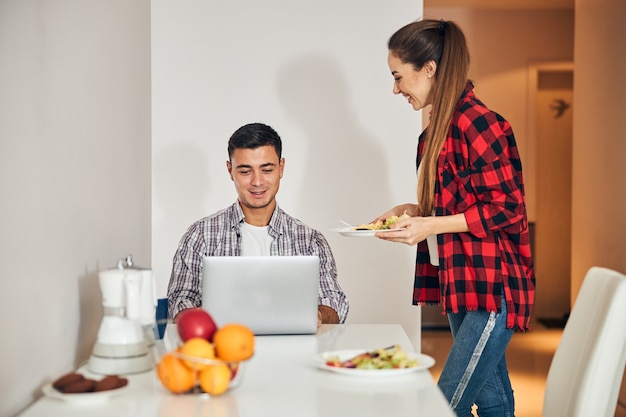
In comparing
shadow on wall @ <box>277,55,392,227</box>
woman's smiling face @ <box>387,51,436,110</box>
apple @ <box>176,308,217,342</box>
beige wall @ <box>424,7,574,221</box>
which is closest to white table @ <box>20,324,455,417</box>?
apple @ <box>176,308,217,342</box>

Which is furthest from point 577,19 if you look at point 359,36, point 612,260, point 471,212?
point 471,212

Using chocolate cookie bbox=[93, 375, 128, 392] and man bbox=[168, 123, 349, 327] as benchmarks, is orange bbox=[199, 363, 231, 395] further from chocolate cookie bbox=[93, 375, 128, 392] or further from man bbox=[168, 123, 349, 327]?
man bbox=[168, 123, 349, 327]

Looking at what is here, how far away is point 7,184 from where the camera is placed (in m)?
1.51

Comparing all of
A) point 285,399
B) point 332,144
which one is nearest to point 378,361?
point 285,399

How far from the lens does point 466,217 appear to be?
2.24 metres

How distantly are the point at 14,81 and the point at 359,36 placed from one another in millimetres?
2197

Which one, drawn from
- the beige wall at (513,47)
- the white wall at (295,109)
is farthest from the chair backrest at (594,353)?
the beige wall at (513,47)

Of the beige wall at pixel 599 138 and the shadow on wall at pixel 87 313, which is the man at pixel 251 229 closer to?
the shadow on wall at pixel 87 313

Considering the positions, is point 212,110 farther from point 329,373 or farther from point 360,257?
point 329,373

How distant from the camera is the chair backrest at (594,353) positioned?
170 cm

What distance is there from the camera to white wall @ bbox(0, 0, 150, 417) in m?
1.54

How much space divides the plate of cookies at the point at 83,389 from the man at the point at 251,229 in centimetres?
126

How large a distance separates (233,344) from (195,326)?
10 cm

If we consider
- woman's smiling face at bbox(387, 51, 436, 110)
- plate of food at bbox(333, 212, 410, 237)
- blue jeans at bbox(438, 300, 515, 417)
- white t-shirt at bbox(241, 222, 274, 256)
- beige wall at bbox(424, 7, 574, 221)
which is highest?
beige wall at bbox(424, 7, 574, 221)
